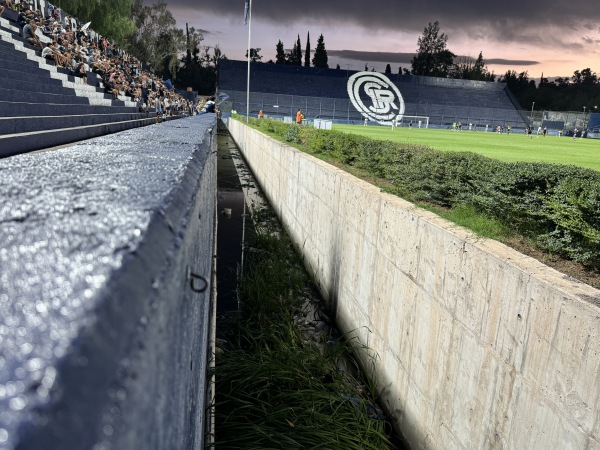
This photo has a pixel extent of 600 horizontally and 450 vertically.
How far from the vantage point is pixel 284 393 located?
4352 mm

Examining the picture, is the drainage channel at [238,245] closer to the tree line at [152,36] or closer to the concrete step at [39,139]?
the concrete step at [39,139]

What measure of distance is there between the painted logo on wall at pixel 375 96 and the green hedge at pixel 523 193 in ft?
210

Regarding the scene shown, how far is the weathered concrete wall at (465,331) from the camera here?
8.39 feet

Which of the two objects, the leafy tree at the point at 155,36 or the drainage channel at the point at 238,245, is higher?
the leafy tree at the point at 155,36

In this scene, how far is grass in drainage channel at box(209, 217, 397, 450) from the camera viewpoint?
388 centimetres

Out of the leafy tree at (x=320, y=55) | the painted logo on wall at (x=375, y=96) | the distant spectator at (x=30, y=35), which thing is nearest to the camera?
the distant spectator at (x=30, y=35)

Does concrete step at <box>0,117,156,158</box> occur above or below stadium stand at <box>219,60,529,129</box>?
below

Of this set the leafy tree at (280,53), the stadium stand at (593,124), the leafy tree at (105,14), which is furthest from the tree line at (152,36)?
the stadium stand at (593,124)

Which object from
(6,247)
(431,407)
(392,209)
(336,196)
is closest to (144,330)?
(6,247)

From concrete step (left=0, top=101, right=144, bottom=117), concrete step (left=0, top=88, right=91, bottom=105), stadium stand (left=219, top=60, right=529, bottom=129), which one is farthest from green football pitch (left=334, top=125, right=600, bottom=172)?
stadium stand (left=219, top=60, right=529, bottom=129)

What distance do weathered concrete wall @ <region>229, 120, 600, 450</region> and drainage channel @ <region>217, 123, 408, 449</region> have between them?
1.80 ft

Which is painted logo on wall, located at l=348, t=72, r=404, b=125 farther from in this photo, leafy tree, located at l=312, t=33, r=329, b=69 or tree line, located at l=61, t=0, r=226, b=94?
leafy tree, located at l=312, t=33, r=329, b=69

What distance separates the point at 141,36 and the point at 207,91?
22.8 metres

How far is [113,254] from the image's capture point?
2.11 ft
